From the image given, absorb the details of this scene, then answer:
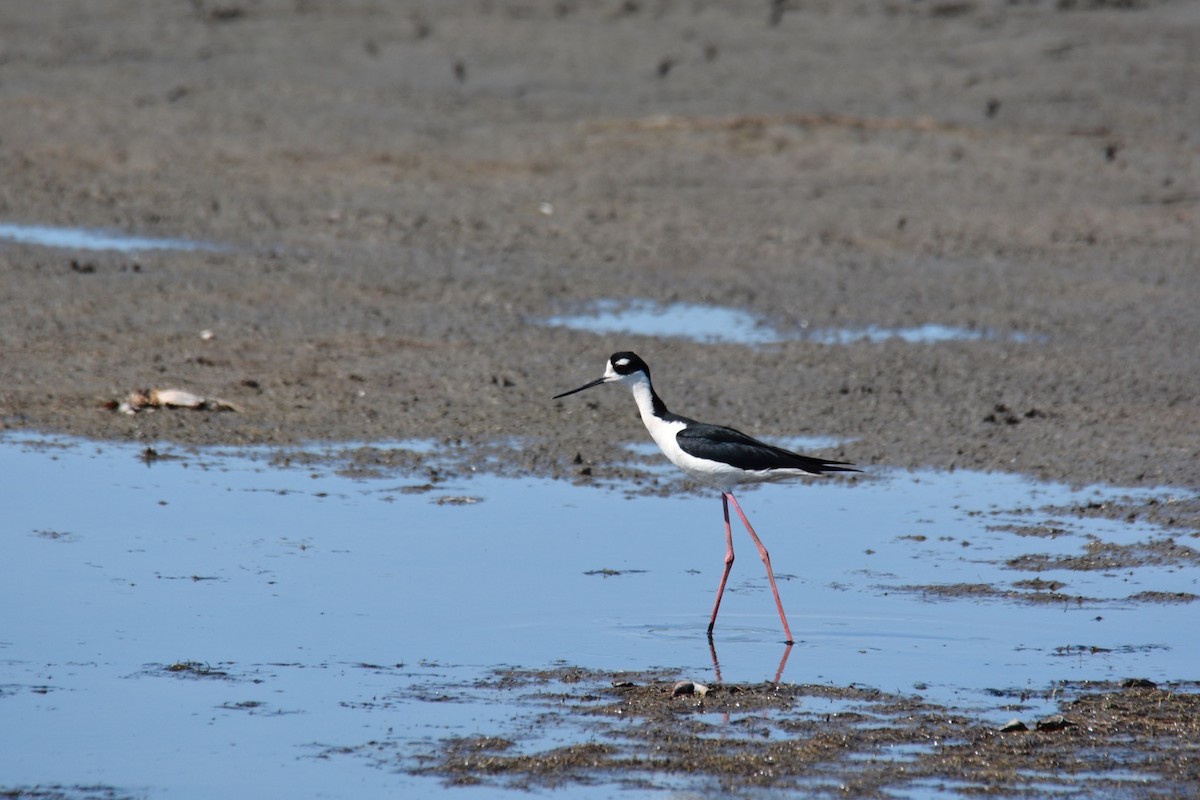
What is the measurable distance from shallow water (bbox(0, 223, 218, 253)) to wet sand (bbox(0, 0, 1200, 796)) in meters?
0.22

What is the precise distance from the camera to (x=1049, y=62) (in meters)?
18.2

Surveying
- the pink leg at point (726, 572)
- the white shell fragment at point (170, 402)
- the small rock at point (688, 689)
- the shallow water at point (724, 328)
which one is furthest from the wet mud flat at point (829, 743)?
the shallow water at point (724, 328)

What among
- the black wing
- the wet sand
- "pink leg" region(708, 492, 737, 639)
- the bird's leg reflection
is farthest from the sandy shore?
the bird's leg reflection

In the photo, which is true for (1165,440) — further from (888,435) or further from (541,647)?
(541,647)

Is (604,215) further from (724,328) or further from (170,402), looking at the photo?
(170,402)

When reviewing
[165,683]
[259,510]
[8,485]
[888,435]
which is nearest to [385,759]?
[165,683]

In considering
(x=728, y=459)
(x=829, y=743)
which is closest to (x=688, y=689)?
(x=829, y=743)

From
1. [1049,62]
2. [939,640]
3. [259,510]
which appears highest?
[1049,62]

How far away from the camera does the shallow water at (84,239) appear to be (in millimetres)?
12836

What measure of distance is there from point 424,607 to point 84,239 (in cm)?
728

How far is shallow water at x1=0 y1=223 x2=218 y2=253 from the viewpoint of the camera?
12836mm

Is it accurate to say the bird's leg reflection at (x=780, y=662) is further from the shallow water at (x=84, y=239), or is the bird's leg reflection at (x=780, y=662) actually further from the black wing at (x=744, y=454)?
the shallow water at (x=84, y=239)

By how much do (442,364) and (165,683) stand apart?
4.77m

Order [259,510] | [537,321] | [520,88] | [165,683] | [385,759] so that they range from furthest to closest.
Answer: [520,88], [537,321], [259,510], [165,683], [385,759]
